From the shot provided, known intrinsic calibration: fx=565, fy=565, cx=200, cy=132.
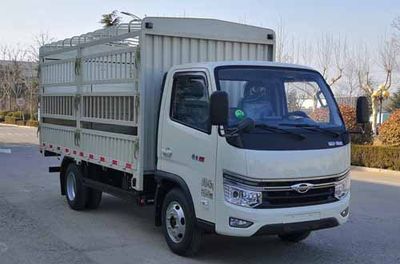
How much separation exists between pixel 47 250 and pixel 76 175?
2656 millimetres

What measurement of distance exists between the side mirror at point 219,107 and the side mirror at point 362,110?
202 cm

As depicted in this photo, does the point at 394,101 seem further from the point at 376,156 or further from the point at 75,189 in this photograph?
the point at 75,189

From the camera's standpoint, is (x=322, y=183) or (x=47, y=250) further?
(x=47, y=250)

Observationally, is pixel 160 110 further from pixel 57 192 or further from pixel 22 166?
pixel 22 166

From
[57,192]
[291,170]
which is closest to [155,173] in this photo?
[291,170]

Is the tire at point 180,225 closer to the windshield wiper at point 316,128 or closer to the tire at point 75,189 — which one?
the windshield wiper at point 316,128

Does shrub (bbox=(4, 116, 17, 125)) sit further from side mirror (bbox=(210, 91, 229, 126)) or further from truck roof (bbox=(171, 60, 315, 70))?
side mirror (bbox=(210, 91, 229, 126))

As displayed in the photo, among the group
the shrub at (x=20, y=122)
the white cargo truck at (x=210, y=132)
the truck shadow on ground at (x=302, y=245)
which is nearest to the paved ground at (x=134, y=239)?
the truck shadow on ground at (x=302, y=245)

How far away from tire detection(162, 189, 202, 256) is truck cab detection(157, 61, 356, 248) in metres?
0.08

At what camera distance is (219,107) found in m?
5.55

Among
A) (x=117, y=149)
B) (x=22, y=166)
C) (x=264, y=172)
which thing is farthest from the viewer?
(x=22, y=166)

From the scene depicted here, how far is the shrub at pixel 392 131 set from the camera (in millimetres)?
17531

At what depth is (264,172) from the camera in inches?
222

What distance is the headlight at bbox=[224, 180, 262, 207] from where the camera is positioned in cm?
565
